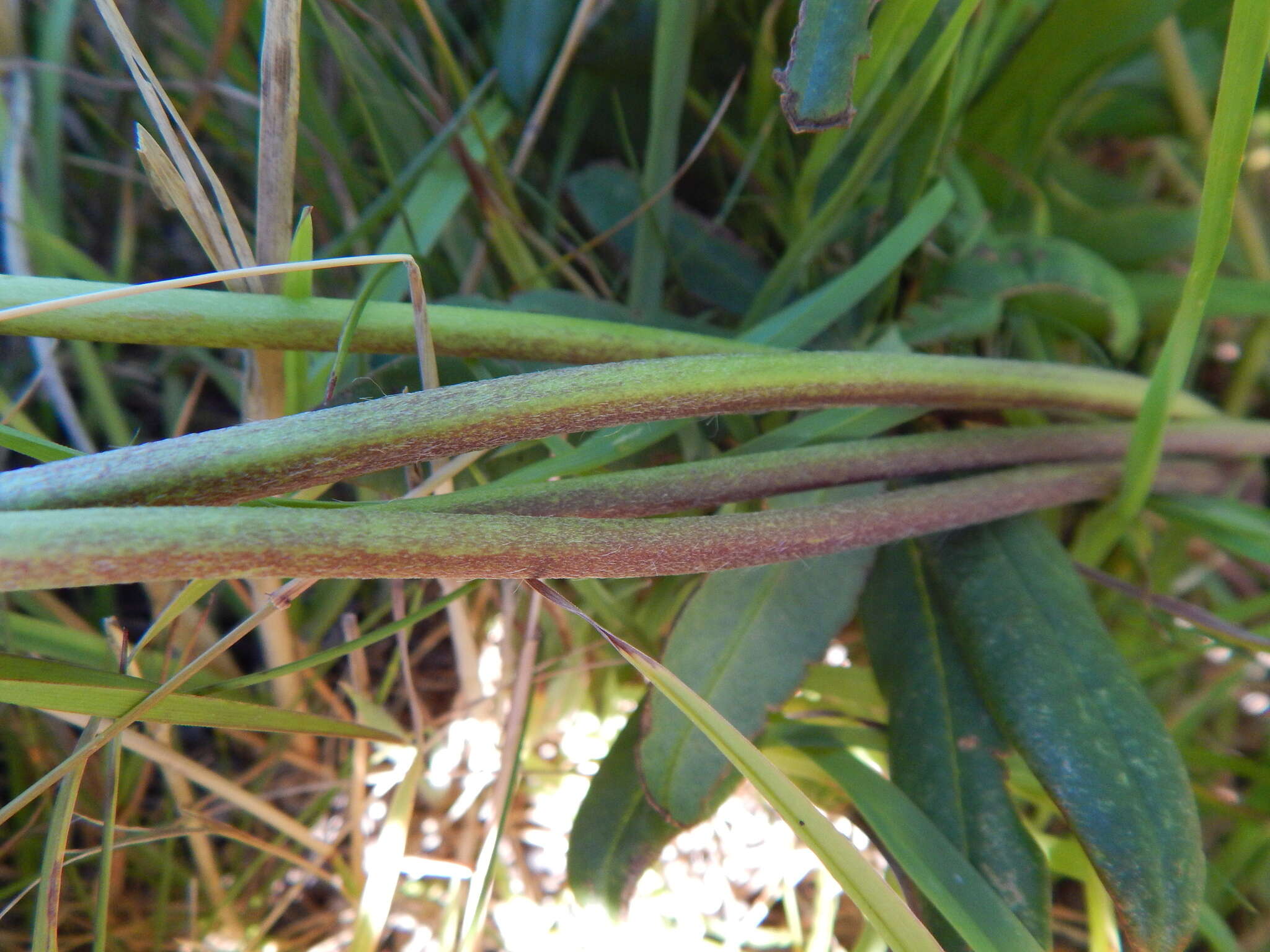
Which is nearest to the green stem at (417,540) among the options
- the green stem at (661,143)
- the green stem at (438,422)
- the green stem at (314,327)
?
the green stem at (438,422)

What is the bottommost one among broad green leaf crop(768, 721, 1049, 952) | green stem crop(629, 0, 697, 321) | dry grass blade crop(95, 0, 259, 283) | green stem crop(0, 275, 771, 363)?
broad green leaf crop(768, 721, 1049, 952)

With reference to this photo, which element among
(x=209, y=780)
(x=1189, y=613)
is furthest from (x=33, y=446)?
(x=1189, y=613)

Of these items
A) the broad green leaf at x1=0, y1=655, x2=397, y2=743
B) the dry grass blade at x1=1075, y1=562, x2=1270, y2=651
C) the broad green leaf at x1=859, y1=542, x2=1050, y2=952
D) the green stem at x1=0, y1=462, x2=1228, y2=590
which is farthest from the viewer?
the dry grass blade at x1=1075, y1=562, x2=1270, y2=651

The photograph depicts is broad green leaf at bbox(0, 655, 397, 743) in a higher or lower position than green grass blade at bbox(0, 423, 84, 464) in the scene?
lower

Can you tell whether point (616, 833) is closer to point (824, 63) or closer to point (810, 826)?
point (810, 826)

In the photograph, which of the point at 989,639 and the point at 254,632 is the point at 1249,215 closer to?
the point at 989,639

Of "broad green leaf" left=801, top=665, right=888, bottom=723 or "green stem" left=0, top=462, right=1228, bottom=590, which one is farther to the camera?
"broad green leaf" left=801, top=665, right=888, bottom=723

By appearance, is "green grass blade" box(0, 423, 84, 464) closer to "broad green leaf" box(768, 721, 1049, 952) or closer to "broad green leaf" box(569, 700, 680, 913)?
"broad green leaf" box(569, 700, 680, 913)

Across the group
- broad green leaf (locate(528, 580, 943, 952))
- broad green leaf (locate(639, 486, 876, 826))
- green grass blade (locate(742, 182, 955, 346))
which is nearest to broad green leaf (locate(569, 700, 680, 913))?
broad green leaf (locate(639, 486, 876, 826))
